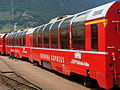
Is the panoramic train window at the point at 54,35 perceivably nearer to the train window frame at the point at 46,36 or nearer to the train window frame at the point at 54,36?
the train window frame at the point at 54,36

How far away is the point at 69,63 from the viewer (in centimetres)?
1277

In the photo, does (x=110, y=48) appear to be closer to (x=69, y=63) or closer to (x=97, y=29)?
(x=97, y=29)

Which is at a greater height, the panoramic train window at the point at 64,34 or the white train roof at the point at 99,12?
the white train roof at the point at 99,12

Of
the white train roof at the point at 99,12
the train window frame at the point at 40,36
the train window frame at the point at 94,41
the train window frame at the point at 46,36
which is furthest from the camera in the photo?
the train window frame at the point at 40,36

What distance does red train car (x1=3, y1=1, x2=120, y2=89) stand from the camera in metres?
9.41

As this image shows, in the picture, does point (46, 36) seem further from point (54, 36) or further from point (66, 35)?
point (66, 35)

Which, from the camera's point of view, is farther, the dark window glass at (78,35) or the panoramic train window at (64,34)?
the panoramic train window at (64,34)

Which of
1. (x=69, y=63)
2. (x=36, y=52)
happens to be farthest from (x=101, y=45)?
(x=36, y=52)

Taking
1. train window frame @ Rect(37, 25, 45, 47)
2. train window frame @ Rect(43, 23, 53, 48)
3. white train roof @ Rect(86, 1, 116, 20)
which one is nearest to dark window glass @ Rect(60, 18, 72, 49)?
white train roof @ Rect(86, 1, 116, 20)

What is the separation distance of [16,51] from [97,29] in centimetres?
2170

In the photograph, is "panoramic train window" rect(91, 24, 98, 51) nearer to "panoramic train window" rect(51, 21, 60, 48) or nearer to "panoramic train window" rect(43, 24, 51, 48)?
"panoramic train window" rect(51, 21, 60, 48)

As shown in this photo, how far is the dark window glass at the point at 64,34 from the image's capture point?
12.9m

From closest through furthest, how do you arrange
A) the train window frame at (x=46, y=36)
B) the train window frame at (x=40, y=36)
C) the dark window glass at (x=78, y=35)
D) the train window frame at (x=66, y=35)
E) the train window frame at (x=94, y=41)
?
the train window frame at (x=94, y=41) < the dark window glass at (x=78, y=35) < the train window frame at (x=66, y=35) < the train window frame at (x=46, y=36) < the train window frame at (x=40, y=36)

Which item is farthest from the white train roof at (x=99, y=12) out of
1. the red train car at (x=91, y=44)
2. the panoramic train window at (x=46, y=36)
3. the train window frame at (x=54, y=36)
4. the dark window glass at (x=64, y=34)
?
the panoramic train window at (x=46, y=36)
